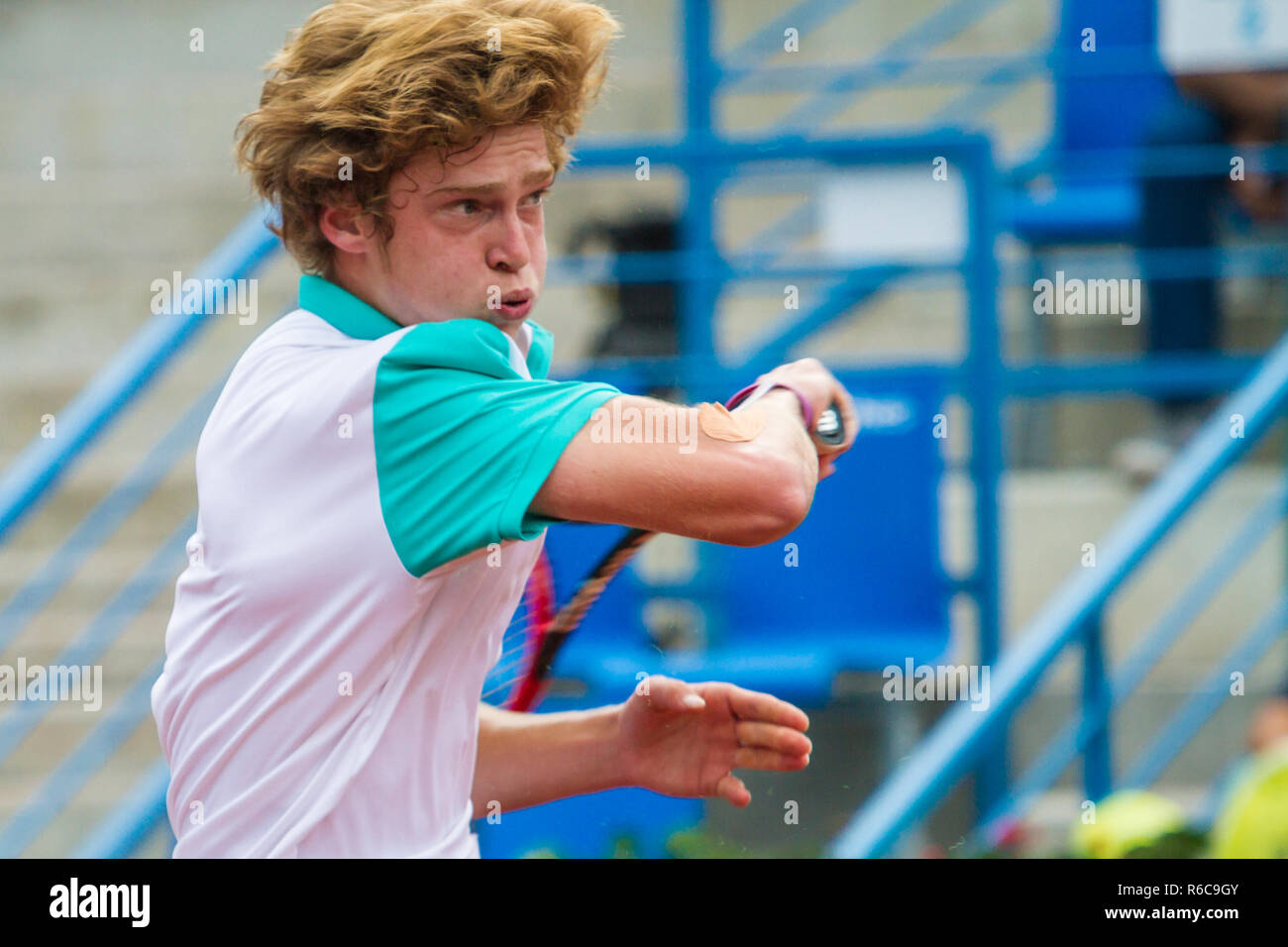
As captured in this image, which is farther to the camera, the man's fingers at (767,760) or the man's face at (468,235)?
the man's fingers at (767,760)

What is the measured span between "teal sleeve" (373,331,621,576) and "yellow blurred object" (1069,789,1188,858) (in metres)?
1.41

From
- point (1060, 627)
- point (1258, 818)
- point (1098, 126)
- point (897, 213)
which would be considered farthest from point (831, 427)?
point (1098, 126)

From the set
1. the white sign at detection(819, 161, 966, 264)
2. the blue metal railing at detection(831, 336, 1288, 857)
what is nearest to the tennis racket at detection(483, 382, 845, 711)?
the blue metal railing at detection(831, 336, 1288, 857)

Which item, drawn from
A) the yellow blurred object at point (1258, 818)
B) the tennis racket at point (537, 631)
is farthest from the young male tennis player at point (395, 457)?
the yellow blurred object at point (1258, 818)

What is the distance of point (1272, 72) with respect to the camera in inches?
156

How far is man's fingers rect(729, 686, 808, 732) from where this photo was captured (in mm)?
1609

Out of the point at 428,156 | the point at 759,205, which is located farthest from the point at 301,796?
the point at 759,205

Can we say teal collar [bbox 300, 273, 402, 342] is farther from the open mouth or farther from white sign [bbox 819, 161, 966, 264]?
white sign [bbox 819, 161, 966, 264]

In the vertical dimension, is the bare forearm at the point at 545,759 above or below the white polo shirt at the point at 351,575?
below

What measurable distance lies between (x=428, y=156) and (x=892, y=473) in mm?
2002

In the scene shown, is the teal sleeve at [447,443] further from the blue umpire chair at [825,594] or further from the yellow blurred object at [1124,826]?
the blue umpire chair at [825,594]

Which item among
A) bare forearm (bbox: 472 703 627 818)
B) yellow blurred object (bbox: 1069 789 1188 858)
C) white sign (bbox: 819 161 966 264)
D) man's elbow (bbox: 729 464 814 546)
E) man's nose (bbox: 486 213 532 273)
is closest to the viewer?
man's elbow (bbox: 729 464 814 546)

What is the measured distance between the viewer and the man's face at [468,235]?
4.54 feet

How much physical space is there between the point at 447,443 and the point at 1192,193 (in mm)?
3309
